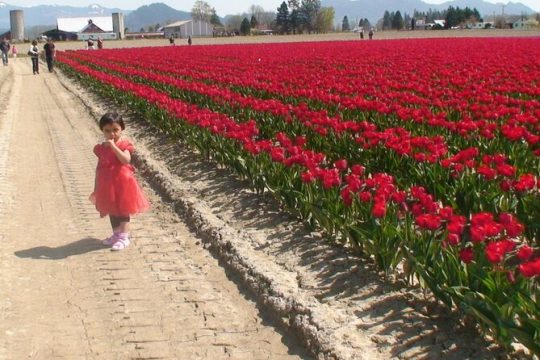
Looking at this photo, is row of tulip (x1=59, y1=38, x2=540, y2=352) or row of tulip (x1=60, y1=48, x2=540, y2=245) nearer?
row of tulip (x1=59, y1=38, x2=540, y2=352)

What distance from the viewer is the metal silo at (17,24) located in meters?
141

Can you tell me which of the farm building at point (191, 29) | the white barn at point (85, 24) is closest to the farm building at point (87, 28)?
the white barn at point (85, 24)

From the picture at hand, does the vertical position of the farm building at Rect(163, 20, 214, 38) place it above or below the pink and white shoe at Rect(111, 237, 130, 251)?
above

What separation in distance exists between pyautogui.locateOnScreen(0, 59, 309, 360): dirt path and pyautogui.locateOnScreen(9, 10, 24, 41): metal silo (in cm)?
14291

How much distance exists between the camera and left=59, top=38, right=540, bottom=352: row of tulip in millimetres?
3332

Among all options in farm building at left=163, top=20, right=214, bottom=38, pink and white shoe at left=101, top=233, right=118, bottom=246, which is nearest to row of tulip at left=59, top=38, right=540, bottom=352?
pink and white shoe at left=101, top=233, right=118, bottom=246

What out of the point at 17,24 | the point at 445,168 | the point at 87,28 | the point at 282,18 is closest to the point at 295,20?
the point at 282,18

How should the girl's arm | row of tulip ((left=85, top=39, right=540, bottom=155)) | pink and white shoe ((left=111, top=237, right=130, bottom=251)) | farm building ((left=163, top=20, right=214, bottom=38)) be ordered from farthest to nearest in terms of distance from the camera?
farm building ((left=163, top=20, right=214, bottom=38)) < row of tulip ((left=85, top=39, right=540, bottom=155)) < pink and white shoe ((left=111, top=237, right=130, bottom=251)) < the girl's arm

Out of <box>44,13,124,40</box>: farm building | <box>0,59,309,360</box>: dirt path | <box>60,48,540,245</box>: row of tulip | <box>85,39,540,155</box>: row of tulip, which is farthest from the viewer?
<box>44,13,124,40</box>: farm building

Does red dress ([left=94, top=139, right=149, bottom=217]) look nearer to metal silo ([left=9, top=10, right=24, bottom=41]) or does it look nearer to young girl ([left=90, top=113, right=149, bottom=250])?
young girl ([left=90, top=113, right=149, bottom=250])

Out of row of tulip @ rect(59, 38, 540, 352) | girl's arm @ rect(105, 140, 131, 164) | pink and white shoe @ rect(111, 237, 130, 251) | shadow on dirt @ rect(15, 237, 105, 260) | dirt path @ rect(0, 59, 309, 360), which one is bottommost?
dirt path @ rect(0, 59, 309, 360)

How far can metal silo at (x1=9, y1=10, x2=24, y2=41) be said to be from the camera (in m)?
141

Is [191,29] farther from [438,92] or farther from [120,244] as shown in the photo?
[120,244]

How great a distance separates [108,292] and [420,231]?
A: 225cm
